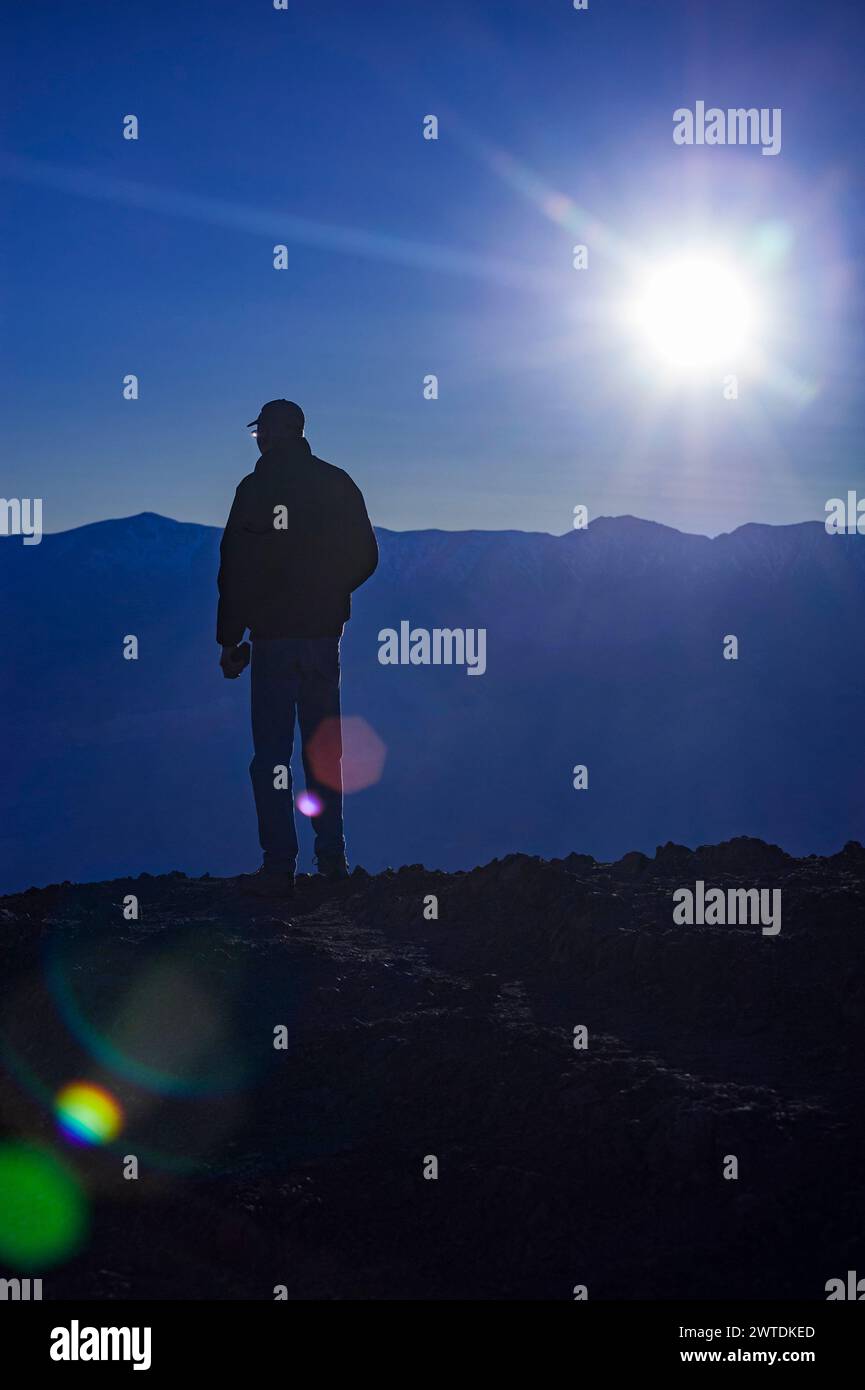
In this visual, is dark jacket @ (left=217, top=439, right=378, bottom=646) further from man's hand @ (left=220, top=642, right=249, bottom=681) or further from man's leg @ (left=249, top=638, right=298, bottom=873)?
man's leg @ (left=249, top=638, right=298, bottom=873)

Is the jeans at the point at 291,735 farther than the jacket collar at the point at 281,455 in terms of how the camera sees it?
No

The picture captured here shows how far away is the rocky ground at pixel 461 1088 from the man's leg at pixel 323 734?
141 cm

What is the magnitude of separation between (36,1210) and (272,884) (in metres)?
5.45

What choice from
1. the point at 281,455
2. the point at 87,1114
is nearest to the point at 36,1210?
the point at 87,1114

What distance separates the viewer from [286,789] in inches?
457

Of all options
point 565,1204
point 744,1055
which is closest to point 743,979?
point 744,1055

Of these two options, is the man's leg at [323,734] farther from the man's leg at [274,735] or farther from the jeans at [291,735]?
the man's leg at [274,735]

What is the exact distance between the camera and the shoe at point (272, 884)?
36.7ft

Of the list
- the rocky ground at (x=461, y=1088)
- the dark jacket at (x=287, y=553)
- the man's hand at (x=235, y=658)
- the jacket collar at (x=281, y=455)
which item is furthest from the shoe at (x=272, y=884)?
the jacket collar at (x=281, y=455)

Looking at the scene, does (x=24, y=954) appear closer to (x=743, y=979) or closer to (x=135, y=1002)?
(x=135, y=1002)

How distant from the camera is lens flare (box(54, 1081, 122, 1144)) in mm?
6625

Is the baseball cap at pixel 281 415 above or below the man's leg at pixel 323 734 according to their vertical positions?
above

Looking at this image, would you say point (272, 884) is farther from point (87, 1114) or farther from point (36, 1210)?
point (36, 1210)

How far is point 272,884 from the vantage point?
1122 centimetres
